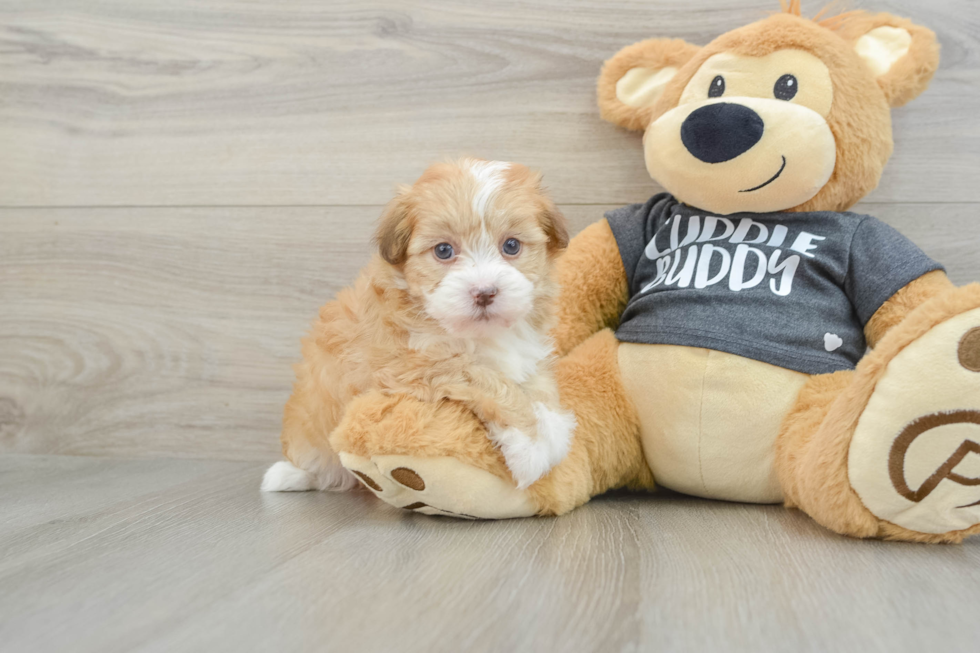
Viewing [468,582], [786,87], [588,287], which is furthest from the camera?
[588,287]

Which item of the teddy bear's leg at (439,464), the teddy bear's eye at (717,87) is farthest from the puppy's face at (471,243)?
the teddy bear's eye at (717,87)

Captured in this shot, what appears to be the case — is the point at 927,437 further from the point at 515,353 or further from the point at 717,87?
the point at 717,87

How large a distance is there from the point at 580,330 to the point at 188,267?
0.97 meters

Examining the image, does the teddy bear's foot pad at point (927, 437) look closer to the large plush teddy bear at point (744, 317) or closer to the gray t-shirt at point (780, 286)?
the large plush teddy bear at point (744, 317)

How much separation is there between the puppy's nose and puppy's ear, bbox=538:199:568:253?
0.19m

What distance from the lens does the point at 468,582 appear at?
83 cm

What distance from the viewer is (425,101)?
160 centimetres

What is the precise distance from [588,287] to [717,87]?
0.42m

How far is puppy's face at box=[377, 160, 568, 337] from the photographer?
97cm

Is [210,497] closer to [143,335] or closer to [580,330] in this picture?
[143,335]

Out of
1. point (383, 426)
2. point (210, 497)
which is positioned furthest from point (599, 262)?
point (210, 497)

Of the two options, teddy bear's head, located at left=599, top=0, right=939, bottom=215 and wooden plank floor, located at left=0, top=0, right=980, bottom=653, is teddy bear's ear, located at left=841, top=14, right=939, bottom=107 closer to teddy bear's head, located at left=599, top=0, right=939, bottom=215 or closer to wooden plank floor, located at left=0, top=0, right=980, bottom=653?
teddy bear's head, located at left=599, top=0, right=939, bottom=215

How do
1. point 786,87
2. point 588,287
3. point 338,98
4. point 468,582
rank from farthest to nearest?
1. point 338,98
2. point 588,287
3. point 786,87
4. point 468,582

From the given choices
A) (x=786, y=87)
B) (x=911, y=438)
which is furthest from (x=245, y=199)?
(x=911, y=438)
